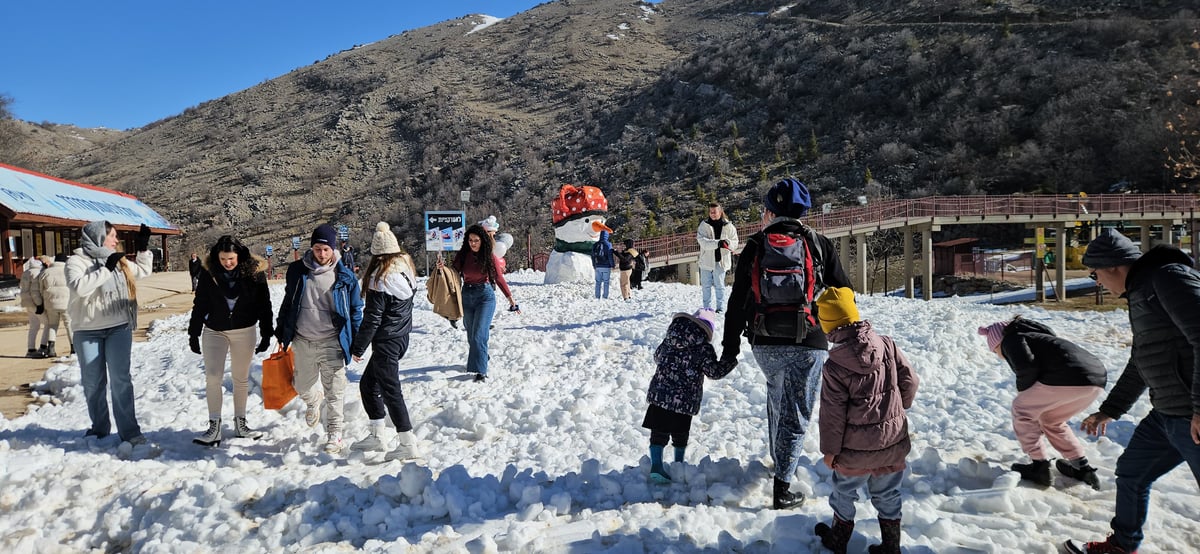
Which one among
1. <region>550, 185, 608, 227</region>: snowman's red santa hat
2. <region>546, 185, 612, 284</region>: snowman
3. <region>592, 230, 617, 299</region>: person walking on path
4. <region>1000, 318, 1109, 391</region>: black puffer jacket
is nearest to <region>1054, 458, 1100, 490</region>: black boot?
<region>1000, 318, 1109, 391</region>: black puffer jacket

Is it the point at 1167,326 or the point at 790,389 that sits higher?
the point at 1167,326

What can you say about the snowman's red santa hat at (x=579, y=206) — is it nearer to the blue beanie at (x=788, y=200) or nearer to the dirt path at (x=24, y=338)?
the dirt path at (x=24, y=338)

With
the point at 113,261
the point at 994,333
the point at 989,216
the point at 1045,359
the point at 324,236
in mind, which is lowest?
the point at 1045,359

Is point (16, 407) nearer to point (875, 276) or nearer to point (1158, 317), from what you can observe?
point (1158, 317)

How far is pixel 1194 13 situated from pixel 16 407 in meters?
68.8

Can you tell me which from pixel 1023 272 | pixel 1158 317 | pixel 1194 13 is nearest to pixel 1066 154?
pixel 1023 272

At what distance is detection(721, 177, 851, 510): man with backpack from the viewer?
A: 3.53m

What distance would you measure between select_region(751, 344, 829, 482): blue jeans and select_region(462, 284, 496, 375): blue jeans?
12.4ft

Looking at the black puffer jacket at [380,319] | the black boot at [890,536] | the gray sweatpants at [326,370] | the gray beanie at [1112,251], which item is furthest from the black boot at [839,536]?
the gray sweatpants at [326,370]

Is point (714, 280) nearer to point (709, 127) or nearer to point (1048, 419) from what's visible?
point (1048, 419)

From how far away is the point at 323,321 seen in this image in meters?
4.98

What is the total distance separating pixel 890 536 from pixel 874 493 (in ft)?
0.73

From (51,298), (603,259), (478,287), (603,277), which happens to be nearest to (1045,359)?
(478,287)

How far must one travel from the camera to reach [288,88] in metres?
85.1
